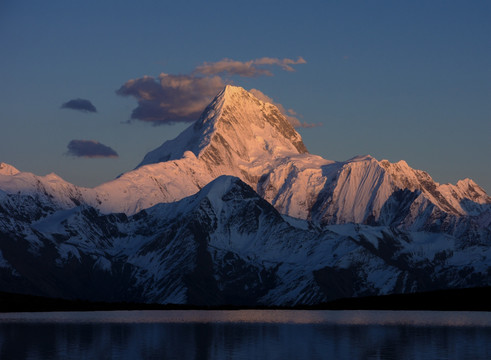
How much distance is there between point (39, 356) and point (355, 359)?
47.5 metres

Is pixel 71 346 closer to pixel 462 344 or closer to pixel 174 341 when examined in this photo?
pixel 174 341

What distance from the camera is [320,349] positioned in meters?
176

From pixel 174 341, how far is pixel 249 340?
46.0ft

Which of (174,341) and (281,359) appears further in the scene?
(174,341)

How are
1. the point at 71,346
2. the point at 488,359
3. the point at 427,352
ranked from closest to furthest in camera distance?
1. the point at 488,359
2. the point at 427,352
3. the point at 71,346

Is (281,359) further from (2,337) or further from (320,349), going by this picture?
(2,337)

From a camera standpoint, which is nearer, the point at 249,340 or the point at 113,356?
the point at 113,356

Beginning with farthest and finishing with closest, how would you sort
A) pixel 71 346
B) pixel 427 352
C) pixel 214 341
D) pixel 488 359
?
pixel 214 341 < pixel 71 346 < pixel 427 352 < pixel 488 359

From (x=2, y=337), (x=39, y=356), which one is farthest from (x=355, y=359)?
(x=2, y=337)

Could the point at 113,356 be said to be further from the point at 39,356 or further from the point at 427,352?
the point at 427,352

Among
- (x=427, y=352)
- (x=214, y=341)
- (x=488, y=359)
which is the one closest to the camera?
(x=488, y=359)

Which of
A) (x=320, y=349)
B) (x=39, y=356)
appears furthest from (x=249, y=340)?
(x=39, y=356)

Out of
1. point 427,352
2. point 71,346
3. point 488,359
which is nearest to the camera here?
point 488,359

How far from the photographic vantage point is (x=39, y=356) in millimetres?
157375
